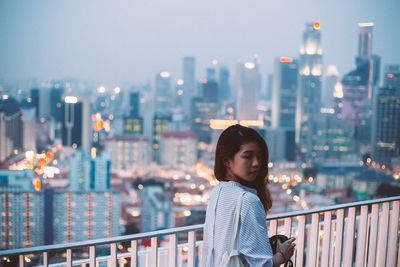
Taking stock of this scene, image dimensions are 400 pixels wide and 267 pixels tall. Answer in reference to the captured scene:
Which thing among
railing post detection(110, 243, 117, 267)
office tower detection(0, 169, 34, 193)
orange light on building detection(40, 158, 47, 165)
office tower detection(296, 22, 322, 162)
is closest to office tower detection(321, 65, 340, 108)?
office tower detection(296, 22, 322, 162)

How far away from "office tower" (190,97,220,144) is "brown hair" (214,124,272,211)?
38.7m

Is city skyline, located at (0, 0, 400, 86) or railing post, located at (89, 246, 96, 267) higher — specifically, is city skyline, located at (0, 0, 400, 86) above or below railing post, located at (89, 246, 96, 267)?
above

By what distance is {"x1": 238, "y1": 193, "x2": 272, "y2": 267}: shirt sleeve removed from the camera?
113cm

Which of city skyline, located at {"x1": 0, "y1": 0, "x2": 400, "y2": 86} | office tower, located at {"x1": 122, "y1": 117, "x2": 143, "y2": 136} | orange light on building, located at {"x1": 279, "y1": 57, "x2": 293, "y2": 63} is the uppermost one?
city skyline, located at {"x1": 0, "y1": 0, "x2": 400, "y2": 86}

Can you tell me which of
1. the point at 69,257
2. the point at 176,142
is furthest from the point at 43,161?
the point at 69,257

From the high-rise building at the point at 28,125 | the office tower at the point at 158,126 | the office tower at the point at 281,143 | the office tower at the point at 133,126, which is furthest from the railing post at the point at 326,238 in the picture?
the office tower at the point at 133,126

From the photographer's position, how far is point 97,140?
39.6 m

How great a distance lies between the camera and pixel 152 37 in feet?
189

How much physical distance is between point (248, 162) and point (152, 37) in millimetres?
58231

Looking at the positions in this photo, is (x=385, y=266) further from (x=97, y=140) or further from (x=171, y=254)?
(x=97, y=140)

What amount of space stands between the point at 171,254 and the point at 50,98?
121 ft

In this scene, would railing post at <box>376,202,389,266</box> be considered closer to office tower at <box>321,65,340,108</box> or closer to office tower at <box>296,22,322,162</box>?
office tower at <box>321,65,340,108</box>

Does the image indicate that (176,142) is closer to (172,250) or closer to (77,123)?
(77,123)

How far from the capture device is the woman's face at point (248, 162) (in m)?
1.22
